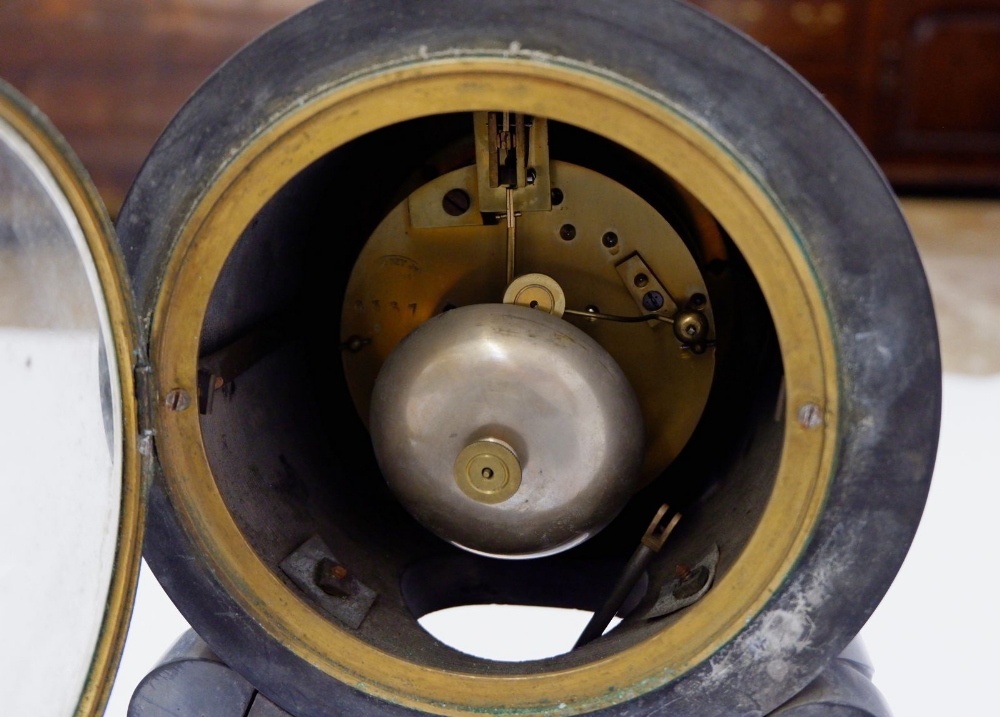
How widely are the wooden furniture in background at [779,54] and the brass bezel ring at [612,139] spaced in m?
2.92

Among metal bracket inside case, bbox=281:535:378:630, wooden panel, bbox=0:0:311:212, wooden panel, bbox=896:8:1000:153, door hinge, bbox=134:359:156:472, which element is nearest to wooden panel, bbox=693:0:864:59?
wooden panel, bbox=896:8:1000:153

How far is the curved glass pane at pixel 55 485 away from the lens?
81cm

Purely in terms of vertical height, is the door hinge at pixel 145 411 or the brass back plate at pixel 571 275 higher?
the brass back plate at pixel 571 275

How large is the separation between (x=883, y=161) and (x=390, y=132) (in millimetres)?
3420

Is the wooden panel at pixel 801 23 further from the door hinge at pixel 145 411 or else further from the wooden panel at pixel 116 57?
the door hinge at pixel 145 411

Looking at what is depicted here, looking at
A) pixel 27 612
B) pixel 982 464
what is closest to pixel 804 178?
pixel 27 612

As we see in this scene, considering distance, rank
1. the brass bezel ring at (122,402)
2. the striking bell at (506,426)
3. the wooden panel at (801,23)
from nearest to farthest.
Answer: 1. the brass bezel ring at (122,402)
2. the striking bell at (506,426)
3. the wooden panel at (801,23)

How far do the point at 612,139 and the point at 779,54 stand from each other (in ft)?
11.0

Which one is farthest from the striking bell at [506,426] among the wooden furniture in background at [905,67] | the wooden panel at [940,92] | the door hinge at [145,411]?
the wooden panel at [940,92]

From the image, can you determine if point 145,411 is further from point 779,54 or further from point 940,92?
point 940,92

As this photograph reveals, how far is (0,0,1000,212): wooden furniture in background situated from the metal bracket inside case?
2.89 meters

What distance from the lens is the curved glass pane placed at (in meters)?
0.81

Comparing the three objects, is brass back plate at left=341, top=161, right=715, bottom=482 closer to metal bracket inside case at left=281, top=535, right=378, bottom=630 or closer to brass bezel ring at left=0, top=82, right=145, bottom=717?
metal bracket inside case at left=281, top=535, right=378, bottom=630

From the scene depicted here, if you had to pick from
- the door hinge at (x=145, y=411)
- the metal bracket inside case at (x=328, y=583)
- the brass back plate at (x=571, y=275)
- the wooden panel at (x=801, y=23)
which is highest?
the wooden panel at (x=801, y=23)
